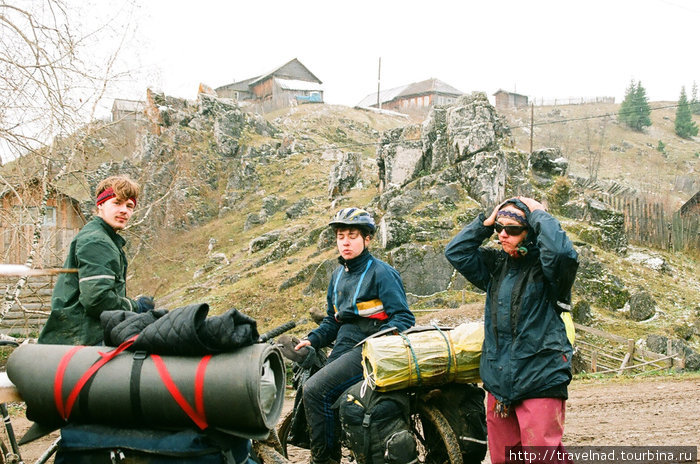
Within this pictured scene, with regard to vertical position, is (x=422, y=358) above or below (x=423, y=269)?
above

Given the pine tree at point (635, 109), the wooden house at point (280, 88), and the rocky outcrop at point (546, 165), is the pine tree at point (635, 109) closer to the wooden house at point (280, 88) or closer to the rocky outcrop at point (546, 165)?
the wooden house at point (280, 88)

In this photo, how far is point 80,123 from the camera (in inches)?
346

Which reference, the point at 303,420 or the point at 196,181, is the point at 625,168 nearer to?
the point at 196,181

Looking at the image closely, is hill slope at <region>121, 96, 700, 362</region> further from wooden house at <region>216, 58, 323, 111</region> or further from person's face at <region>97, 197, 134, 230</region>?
person's face at <region>97, 197, 134, 230</region>

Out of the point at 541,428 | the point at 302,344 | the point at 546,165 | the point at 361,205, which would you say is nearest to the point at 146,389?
the point at 302,344

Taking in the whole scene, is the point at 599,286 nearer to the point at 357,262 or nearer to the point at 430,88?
the point at 357,262

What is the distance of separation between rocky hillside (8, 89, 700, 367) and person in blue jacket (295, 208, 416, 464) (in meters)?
8.39

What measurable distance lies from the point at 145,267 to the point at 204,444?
86.4 feet

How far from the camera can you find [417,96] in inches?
2586

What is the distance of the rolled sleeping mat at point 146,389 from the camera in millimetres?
2346

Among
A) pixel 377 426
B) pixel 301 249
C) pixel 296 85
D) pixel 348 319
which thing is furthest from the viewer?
pixel 296 85

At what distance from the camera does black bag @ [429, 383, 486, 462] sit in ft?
11.5

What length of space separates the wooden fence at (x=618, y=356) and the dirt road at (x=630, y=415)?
2.15 m

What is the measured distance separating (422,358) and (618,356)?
11.0 metres
